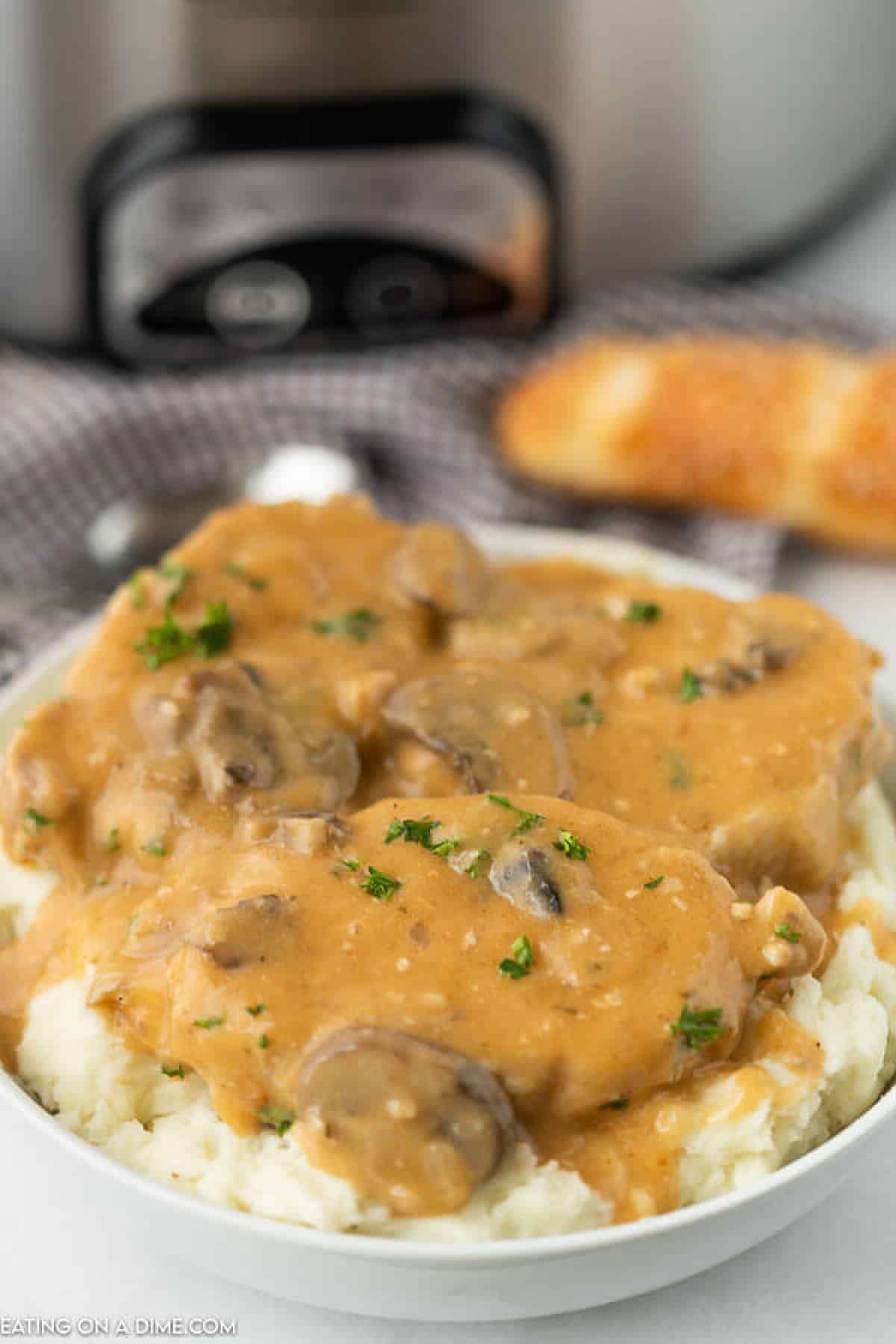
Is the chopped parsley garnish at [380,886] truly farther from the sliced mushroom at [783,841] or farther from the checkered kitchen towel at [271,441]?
the checkered kitchen towel at [271,441]

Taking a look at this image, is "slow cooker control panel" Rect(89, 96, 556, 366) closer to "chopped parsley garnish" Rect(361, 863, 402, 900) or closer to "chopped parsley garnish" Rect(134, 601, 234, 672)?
"chopped parsley garnish" Rect(134, 601, 234, 672)

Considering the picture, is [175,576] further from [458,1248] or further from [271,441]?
[271,441]

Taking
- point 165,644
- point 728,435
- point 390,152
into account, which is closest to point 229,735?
point 165,644

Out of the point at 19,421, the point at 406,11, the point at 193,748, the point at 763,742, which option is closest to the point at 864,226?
the point at 406,11

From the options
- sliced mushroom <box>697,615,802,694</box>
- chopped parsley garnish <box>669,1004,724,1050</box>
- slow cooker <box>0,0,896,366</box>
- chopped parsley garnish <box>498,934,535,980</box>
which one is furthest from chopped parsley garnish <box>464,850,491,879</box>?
slow cooker <box>0,0,896,366</box>

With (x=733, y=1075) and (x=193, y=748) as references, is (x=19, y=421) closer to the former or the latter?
(x=193, y=748)

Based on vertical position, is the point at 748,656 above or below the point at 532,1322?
above
